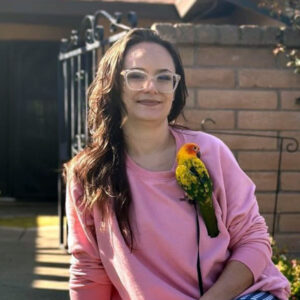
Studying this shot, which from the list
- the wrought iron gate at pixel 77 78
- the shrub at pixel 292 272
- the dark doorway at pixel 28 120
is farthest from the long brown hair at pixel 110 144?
the dark doorway at pixel 28 120

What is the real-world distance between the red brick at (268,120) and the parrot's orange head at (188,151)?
2.07m

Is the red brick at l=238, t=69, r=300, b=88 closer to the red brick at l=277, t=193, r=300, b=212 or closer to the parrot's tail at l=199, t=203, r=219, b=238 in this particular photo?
the red brick at l=277, t=193, r=300, b=212

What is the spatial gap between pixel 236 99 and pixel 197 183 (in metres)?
2.18

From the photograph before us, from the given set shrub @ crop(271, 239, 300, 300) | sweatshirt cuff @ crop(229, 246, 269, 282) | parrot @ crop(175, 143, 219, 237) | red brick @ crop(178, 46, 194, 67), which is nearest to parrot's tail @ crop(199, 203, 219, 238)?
parrot @ crop(175, 143, 219, 237)

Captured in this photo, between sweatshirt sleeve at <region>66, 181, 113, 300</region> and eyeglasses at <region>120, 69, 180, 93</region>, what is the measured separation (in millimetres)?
407

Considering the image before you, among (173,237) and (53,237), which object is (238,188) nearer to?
(173,237)

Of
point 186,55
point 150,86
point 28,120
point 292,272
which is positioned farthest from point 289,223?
point 28,120

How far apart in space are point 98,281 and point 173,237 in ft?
1.14

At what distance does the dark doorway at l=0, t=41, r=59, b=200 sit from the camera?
948cm

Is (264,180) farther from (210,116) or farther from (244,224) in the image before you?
(244,224)

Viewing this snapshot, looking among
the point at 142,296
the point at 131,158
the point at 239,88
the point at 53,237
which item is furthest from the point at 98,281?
the point at 53,237

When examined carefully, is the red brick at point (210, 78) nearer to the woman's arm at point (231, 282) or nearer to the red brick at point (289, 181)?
the red brick at point (289, 181)

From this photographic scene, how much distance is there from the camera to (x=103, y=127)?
2.62 meters

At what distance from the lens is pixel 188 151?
244 centimetres
